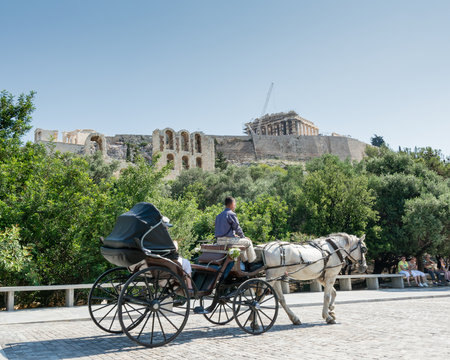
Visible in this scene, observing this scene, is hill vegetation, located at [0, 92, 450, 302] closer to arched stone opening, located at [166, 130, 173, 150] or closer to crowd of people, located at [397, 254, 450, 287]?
crowd of people, located at [397, 254, 450, 287]

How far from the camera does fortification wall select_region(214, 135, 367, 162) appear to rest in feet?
274

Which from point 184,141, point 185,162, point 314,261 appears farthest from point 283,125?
point 314,261

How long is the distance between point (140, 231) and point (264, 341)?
2488 mm

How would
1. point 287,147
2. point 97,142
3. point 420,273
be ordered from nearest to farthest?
point 420,273
point 97,142
point 287,147

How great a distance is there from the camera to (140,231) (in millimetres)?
5941

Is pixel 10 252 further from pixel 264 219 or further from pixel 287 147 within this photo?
pixel 287 147

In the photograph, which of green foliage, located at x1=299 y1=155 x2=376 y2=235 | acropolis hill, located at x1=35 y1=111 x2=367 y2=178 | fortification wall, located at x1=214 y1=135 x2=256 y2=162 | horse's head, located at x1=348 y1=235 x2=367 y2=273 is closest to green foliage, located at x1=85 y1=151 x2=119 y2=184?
acropolis hill, located at x1=35 y1=111 x2=367 y2=178

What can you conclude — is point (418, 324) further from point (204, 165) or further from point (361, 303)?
point (204, 165)

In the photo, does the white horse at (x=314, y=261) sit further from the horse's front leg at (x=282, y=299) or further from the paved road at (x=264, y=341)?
the paved road at (x=264, y=341)

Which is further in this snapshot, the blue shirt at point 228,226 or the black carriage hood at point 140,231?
the blue shirt at point 228,226

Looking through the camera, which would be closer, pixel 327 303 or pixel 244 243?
pixel 244 243

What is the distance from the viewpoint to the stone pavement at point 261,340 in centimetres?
520

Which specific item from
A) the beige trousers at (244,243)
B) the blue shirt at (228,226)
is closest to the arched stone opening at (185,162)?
the blue shirt at (228,226)

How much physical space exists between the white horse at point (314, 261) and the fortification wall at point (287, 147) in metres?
73.4
